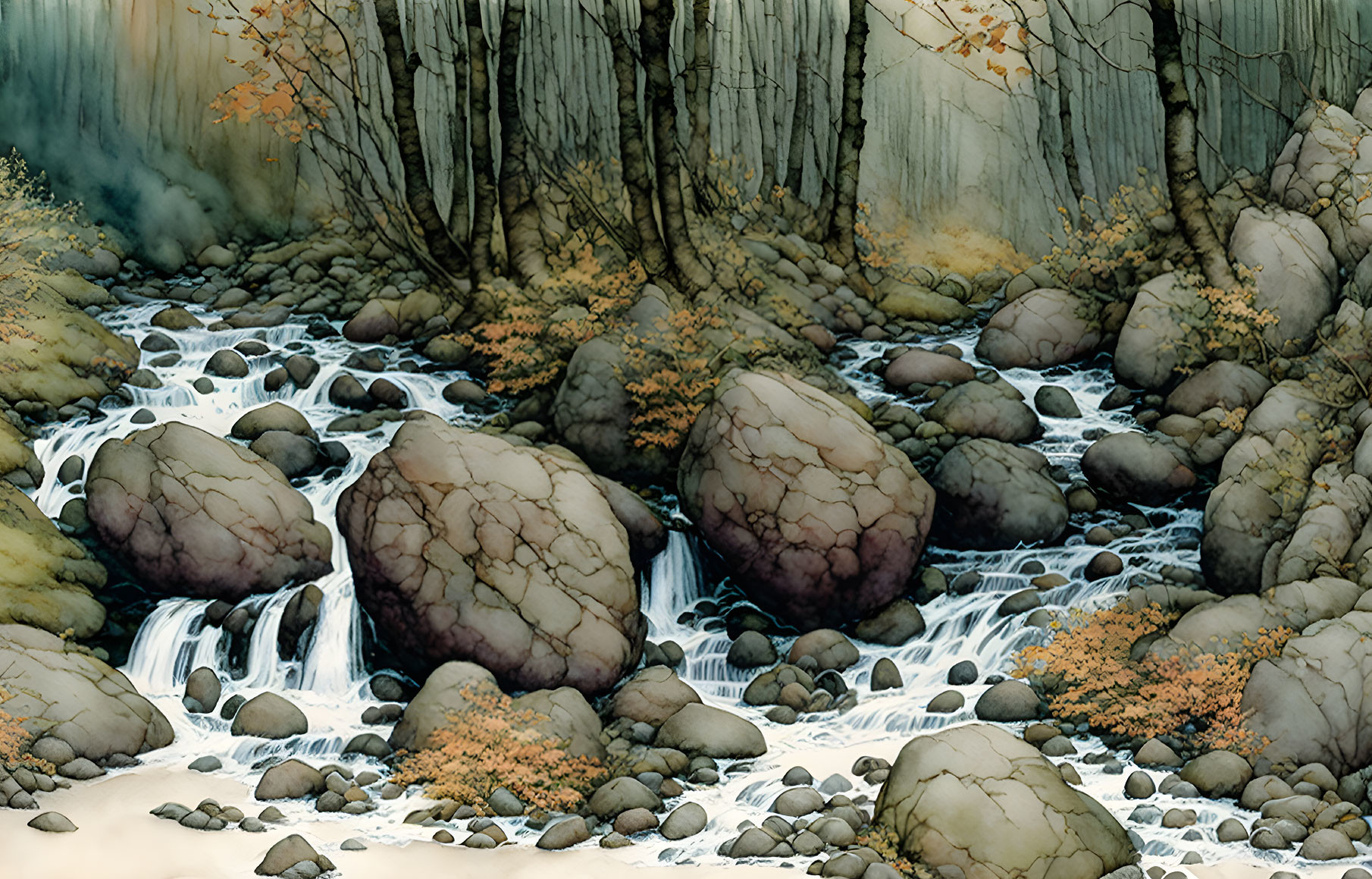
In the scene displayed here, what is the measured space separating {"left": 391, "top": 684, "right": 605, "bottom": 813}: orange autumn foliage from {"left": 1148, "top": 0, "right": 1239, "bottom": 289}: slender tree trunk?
6.44 metres

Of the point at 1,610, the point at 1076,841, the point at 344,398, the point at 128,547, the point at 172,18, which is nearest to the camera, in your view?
the point at 1076,841

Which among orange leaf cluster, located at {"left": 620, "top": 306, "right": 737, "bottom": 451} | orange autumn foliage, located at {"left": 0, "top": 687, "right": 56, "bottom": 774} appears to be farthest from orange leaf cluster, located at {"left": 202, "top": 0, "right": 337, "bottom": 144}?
orange autumn foliage, located at {"left": 0, "top": 687, "right": 56, "bottom": 774}

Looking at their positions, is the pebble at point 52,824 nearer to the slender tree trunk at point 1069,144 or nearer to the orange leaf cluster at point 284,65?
the orange leaf cluster at point 284,65

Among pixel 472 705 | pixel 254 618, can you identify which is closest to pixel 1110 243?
pixel 472 705

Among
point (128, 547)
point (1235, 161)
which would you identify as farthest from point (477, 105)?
point (1235, 161)

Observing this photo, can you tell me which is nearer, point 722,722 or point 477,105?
point 722,722

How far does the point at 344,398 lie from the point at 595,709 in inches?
152

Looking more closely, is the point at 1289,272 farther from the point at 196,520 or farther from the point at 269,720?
the point at 196,520

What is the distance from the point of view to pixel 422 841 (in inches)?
259

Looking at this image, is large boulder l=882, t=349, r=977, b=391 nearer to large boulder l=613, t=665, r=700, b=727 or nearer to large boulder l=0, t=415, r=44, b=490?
large boulder l=613, t=665, r=700, b=727

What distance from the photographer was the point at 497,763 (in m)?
7.13

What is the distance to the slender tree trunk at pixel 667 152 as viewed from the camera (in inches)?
434

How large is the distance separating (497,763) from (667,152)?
606 centimetres

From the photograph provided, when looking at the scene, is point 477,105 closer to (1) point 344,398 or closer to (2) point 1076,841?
(1) point 344,398
